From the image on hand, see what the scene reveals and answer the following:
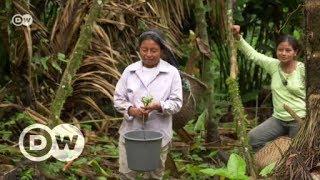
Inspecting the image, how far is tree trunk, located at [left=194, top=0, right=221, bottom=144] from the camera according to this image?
5168 mm

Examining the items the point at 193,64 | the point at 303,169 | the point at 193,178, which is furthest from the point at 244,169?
the point at 193,64

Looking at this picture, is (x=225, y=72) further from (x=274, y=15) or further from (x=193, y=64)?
(x=193, y=64)

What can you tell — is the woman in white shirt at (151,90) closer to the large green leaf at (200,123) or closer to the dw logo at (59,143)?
the dw logo at (59,143)

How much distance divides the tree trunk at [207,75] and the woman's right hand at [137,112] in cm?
131

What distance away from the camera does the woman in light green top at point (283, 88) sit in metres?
4.81

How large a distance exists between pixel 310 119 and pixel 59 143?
2.30 meters

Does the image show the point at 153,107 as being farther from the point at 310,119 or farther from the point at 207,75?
the point at 207,75

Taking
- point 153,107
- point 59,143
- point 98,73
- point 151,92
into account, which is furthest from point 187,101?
point 98,73

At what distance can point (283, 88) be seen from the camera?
16.1 ft

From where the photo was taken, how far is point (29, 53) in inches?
217

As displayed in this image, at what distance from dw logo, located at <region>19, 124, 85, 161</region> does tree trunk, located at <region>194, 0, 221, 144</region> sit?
1.16 m

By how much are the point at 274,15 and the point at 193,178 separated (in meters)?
3.35

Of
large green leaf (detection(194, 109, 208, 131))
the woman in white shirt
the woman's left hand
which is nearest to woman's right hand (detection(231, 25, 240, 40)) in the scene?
the woman in white shirt

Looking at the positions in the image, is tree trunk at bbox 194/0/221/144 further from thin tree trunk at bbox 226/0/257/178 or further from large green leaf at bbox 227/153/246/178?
large green leaf at bbox 227/153/246/178
